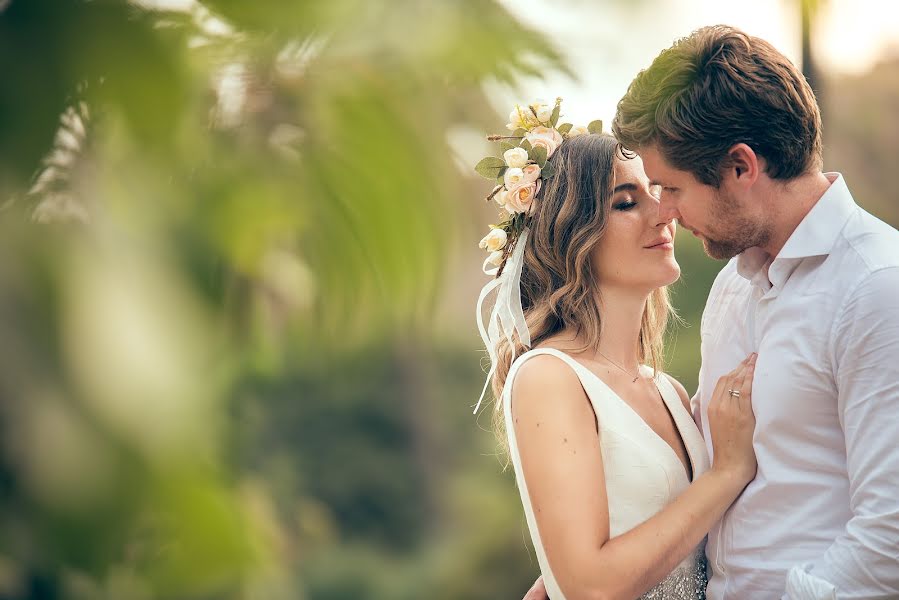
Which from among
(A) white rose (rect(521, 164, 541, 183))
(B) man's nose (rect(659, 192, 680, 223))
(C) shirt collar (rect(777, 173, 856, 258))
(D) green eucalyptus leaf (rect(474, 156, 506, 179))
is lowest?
(C) shirt collar (rect(777, 173, 856, 258))

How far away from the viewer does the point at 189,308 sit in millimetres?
295

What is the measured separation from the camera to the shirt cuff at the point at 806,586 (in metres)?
2.00

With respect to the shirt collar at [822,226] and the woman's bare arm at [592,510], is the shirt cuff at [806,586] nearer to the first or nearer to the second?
the woman's bare arm at [592,510]

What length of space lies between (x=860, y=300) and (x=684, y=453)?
2.61 ft

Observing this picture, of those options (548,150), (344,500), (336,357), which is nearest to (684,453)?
(548,150)

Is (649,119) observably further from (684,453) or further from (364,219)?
(364,219)

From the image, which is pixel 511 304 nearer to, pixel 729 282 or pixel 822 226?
pixel 729 282

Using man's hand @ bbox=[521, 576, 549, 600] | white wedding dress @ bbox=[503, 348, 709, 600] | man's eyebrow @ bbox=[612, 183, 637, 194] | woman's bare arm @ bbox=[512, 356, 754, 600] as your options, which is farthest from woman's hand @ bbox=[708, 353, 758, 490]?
man's hand @ bbox=[521, 576, 549, 600]

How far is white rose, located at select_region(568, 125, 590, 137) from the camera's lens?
106 inches

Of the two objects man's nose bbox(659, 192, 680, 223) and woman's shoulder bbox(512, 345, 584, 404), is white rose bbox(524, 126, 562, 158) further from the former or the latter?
woman's shoulder bbox(512, 345, 584, 404)

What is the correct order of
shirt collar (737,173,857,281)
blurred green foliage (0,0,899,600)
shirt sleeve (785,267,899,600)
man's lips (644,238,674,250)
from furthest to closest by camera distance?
man's lips (644,238,674,250)
shirt collar (737,173,857,281)
shirt sleeve (785,267,899,600)
blurred green foliage (0,0,899,600)

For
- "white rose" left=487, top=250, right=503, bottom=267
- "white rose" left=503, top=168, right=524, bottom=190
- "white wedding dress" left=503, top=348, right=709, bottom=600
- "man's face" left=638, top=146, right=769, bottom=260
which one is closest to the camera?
"man's face" left=638, top=146, right=769, bottom=260

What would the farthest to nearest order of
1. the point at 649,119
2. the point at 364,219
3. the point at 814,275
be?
1. the point at 649,119
2. the point at 814,275
3. the point at 364,219

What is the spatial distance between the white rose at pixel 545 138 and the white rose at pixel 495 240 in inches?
10.3
